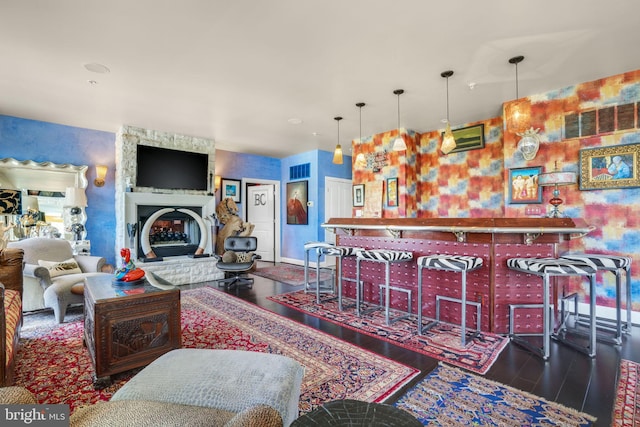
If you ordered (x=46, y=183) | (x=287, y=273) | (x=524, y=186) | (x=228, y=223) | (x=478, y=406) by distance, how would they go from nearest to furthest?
(x=478, y=406), (x=524, y=186), (x=46, y=183), (x=287, y=273), (x=228, y=223)

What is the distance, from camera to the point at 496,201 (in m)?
4.80

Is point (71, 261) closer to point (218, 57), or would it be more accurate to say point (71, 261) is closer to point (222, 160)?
point (218, 57)

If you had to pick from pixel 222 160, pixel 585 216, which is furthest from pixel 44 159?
pixel 585 216

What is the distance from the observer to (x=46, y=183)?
4.72 metres

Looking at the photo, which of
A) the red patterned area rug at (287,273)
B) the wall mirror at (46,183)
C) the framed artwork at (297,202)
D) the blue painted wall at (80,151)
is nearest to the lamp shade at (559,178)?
the red patterned area rug at (287,273)

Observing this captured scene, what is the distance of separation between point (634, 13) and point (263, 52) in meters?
2.97

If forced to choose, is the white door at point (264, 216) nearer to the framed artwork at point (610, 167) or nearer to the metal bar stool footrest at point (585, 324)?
the metal bar stool footrest at point (585, 324)

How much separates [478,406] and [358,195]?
14.8 feet

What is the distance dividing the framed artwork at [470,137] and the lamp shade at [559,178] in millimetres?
1431

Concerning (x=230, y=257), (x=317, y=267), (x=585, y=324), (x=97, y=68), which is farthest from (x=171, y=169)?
(x=585, y=324)

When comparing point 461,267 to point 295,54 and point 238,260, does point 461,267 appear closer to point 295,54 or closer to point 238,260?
point 295,54

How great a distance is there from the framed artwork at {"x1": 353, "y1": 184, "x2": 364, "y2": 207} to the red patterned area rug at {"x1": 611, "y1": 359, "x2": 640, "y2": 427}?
166 inches

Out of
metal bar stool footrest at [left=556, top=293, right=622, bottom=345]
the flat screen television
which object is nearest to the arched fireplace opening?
the flat screen television

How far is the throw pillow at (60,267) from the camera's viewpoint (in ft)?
11.5
